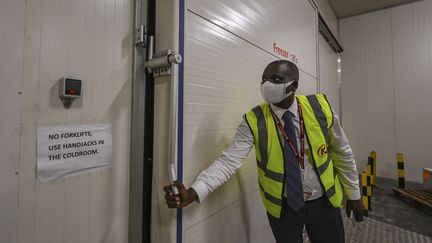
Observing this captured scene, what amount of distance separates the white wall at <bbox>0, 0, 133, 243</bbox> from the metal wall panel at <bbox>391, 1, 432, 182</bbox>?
5.42m

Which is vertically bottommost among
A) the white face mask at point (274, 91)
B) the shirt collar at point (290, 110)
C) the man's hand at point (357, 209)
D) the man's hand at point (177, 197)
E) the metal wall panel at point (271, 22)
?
the man's hand at point (357, 209)

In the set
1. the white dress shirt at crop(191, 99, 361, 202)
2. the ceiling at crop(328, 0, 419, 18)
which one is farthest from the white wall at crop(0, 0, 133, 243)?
the ceiling at crop(328, 0, 419, 18)

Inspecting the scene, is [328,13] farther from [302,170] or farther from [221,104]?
[302,170]

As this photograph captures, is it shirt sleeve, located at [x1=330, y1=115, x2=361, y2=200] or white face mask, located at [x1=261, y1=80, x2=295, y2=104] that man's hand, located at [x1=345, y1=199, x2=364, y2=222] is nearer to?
shirt sleeve, located at [x1=330, y1=115, x2=361, y2=200]

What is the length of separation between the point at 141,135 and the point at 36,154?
40 centimetres

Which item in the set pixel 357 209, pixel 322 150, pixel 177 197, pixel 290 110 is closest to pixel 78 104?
pixel 177 197

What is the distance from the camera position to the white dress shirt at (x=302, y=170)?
1069 mm

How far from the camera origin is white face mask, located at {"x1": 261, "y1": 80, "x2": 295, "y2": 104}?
111 cm

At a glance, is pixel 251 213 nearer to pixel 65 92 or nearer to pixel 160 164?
pixel 160 164

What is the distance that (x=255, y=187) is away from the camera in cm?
177

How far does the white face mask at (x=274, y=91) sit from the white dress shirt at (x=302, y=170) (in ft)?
0.35

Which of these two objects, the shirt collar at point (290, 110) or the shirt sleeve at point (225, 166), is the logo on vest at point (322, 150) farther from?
the shirt sleeve at point (225, 166)

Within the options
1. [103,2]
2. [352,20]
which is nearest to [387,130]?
A: [352,20]

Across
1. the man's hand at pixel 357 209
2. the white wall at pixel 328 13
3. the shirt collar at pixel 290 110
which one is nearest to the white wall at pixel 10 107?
the shirt collar at pixel 290 110
